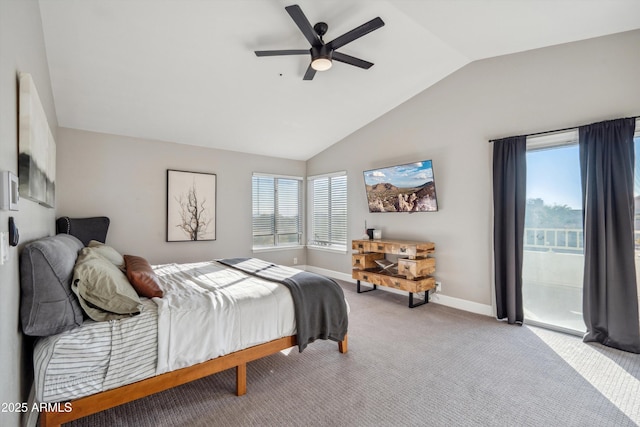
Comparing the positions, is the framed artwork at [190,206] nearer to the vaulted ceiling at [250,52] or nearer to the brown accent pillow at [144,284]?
the vaulted ceiling at [250,52]

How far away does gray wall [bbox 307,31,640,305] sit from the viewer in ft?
9.78

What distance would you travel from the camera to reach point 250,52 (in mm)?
3178

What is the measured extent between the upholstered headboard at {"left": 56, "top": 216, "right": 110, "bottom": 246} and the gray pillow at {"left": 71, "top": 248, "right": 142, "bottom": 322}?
7.94 ft

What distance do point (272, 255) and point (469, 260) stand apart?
3.56 metres

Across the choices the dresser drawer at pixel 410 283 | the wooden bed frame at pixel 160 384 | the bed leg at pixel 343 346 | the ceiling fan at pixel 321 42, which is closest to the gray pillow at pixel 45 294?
the wooden bed frame at pixel 160 384

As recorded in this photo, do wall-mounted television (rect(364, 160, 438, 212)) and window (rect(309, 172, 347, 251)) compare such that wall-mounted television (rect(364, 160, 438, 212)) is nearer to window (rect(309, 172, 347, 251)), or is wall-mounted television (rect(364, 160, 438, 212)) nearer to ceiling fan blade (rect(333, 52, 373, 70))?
window (rect(309, 172, 347, 251))

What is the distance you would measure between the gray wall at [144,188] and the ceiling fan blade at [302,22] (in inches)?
128

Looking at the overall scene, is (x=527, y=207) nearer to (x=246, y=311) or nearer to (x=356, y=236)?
(x=356, y=236)

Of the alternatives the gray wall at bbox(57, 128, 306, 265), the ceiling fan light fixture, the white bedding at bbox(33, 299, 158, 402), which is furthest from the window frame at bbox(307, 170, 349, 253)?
the white bedding at bbox(33, 299, 158, 402)

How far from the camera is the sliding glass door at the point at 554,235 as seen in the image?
3.20 m

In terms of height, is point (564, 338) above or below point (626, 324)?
below

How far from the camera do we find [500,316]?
3572mm

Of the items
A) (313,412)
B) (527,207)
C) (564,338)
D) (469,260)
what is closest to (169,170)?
(313,412)

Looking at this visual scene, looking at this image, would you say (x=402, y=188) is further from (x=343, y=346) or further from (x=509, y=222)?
(x=343, y=346)
